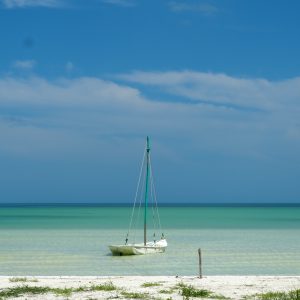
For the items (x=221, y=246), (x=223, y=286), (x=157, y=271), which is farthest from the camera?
(x=221, y=246)

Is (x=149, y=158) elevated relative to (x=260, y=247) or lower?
elevated

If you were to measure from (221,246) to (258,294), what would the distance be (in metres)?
34.0

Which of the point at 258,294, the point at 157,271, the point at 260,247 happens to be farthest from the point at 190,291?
the point at 260,247

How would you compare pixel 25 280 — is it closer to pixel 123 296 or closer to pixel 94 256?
pixel 123 296

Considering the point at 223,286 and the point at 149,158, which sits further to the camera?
the point at 149,158

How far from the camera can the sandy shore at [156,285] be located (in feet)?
67.5

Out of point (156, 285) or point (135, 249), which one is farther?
point (135, 249)

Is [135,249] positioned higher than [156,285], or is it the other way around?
[156,285]

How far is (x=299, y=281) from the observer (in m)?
24.6

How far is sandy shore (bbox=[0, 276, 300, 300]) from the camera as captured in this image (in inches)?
810

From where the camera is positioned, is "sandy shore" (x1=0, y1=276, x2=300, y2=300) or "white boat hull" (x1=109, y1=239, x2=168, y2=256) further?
"white boat hull" (x1=109, y1=239, x2=168, y2=256)

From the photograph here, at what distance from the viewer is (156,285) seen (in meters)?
22.9

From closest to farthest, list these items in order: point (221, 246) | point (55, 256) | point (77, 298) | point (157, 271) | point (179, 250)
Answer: point (77, 298), point (157, 271), point (55, 256), point (179, 250), point (221, 246)

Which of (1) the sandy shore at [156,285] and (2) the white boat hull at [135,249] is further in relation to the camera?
(2) the white boat hull at [135,249]
